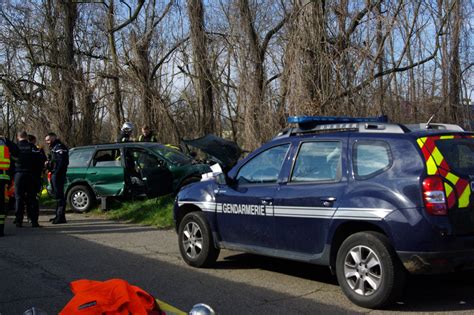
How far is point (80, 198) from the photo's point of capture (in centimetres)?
1392

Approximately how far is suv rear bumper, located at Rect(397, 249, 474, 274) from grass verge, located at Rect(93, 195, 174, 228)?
676 centimetres

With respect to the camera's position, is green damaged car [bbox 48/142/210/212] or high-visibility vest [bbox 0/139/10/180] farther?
green damaged car [bbox 48/142/210/212]

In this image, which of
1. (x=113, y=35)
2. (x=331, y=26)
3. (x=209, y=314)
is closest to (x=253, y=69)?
(x=331, y=26)

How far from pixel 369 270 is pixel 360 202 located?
0.65 m

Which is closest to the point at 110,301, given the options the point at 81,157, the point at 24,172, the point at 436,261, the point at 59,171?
the point at 436,261

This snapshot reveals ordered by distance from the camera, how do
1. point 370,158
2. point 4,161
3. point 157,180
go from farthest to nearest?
point 157,180
point 4,161
point 370,158

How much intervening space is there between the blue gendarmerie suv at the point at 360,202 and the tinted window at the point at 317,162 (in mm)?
12

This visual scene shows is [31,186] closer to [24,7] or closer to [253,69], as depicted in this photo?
[253,69]

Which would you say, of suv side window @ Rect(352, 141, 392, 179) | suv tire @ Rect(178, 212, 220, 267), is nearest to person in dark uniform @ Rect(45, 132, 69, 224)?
suv tire @ Rect(178, 212, 220, 267)

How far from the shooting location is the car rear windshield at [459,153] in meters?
5.35

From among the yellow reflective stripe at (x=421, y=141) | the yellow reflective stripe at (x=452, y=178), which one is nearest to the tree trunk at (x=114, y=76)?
the yellow reflective stripe at (x=421, y=141)

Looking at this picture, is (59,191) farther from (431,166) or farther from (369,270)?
(431,166)

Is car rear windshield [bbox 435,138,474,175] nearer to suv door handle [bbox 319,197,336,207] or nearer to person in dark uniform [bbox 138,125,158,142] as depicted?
suv door handle [bbox 319,197,336,207]

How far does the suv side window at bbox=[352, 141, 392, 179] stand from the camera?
218 inches
